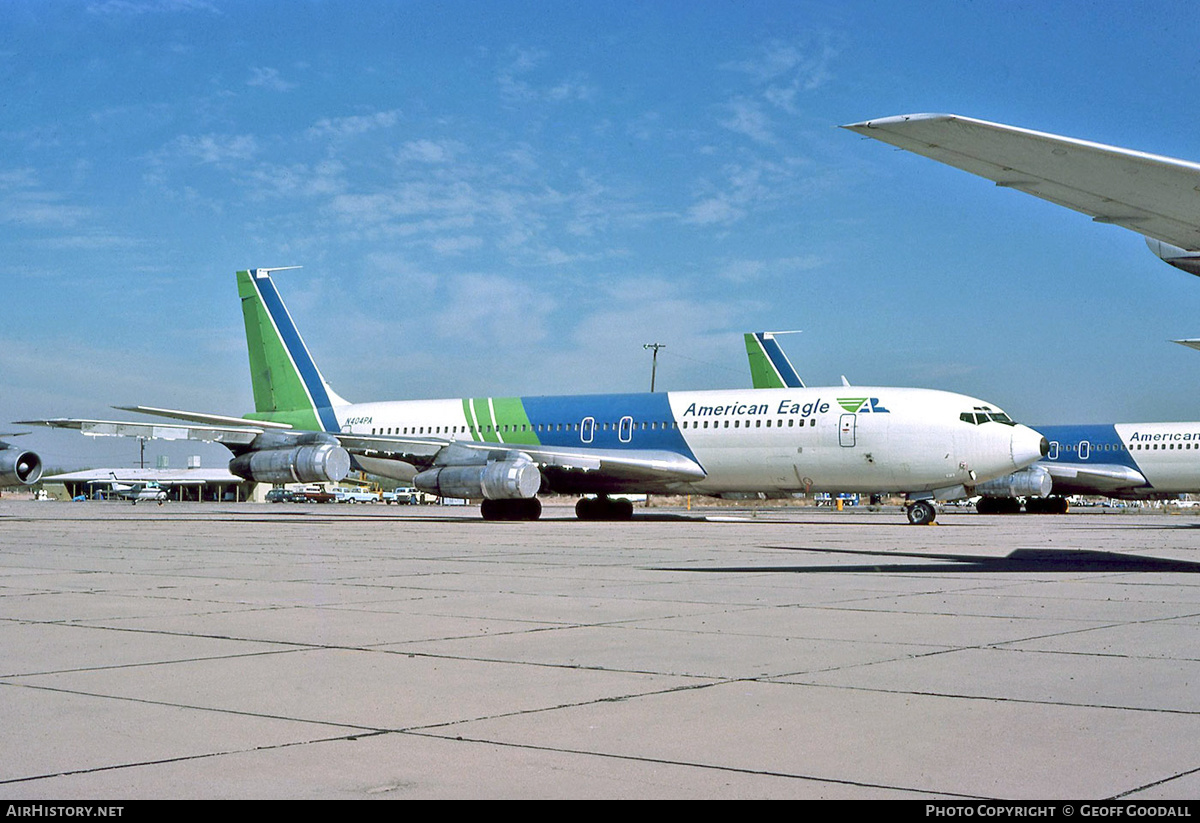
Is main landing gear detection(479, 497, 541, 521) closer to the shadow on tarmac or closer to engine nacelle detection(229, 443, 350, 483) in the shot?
A: engine nacelle detection(229, 443, 350, 483)

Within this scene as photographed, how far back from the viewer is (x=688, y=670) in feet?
21.0

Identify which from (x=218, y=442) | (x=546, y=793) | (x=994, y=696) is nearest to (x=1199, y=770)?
(x=994, y=696)

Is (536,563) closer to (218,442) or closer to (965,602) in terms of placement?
(965,602)

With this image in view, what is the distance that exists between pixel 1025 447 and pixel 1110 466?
22015 millimetres

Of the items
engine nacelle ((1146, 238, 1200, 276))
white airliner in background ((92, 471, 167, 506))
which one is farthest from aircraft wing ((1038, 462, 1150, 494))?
white airliner in background ((92, 471, 167, 506))

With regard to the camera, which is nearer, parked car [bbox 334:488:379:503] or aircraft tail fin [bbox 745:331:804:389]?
aircraft tail fin [bbox 745:331:804:389]

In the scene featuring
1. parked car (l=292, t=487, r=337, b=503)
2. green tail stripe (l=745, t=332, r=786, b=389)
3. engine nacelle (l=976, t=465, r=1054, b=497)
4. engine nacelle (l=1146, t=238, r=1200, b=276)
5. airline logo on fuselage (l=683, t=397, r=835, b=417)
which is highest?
green tail stripe (l=745, t=332, r=786, b=389)

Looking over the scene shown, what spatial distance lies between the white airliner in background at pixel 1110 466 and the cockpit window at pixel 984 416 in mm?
15861

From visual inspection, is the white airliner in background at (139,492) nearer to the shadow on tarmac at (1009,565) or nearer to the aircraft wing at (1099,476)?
the aircraft wing at (1099,476)

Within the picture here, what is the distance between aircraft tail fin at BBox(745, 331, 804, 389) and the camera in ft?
173

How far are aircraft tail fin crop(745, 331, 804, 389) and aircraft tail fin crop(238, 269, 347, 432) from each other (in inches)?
851

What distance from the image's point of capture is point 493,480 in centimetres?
2911

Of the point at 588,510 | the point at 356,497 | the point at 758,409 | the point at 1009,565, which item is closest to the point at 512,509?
the point at 588,510
